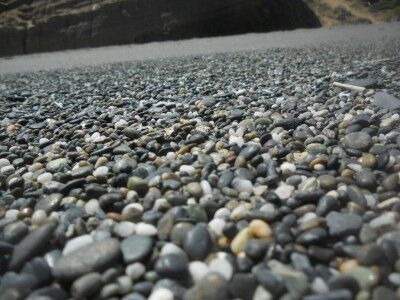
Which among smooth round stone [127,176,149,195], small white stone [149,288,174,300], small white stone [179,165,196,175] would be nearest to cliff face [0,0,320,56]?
small white stone [179,165,196,175]

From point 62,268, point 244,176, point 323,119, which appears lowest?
point 62,268

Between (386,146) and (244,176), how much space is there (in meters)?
1.00

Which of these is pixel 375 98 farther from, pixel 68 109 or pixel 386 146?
pixel 68 109

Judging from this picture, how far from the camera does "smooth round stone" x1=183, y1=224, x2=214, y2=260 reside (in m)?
1.41

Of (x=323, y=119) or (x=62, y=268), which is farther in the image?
(x=323, y=119)

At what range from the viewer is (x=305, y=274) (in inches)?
49.8

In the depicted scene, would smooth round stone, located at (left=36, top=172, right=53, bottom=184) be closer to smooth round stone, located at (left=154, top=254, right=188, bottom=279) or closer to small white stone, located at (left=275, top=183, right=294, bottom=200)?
smooth round stone, located at (left=154, top=254, right=188, bottom=279)

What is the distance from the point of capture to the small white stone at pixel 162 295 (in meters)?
1.23

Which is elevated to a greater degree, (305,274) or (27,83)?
Result: (27,83)

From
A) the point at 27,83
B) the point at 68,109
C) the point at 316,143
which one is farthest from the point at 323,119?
the point at 27,83

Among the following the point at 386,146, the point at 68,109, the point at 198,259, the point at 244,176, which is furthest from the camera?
the point at 68,109

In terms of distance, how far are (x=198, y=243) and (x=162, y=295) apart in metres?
0.26

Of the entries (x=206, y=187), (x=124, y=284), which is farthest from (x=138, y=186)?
(x=124, y=284)

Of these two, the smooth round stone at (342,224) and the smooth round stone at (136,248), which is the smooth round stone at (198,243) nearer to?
the smooth round stone at (136,248)
